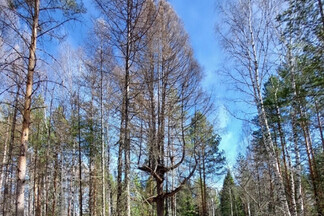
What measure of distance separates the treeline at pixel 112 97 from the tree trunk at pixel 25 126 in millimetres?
13

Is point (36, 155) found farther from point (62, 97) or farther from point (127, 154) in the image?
point (127, 154)

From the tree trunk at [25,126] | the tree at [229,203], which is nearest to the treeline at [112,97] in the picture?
the tree trunk at [25,126]

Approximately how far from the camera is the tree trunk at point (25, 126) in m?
3.00

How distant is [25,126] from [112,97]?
4461 millimetres

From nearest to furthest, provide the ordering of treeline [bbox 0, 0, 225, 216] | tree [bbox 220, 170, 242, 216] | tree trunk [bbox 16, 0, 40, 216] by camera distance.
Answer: tree trunk [bbox 16, 0, 40, 216], treeline [bbox 0, 0, 225, 216], tree [bbox 220, 170, 242, 216]

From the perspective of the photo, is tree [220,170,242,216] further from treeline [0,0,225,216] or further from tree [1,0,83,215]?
tree [1,0,83,215]

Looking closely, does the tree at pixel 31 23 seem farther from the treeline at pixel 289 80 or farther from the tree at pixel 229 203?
the tree at pixel 229 203

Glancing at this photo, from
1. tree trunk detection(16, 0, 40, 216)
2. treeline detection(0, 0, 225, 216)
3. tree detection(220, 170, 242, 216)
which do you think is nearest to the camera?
tree trunk detection(16, 0, 40, 216)

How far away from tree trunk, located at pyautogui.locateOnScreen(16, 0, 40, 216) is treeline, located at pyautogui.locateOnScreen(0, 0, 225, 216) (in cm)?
1

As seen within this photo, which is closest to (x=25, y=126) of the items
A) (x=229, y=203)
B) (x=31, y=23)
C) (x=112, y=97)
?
(x=31, y=23)

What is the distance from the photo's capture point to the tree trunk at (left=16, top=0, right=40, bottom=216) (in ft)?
9.84

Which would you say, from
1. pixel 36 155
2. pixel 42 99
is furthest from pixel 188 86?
pixel 36 155

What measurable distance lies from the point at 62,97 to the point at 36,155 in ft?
11.9

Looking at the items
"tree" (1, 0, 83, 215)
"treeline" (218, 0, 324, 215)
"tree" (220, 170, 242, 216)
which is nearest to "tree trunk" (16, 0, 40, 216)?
"tree" (1, 0, 83, 215)
